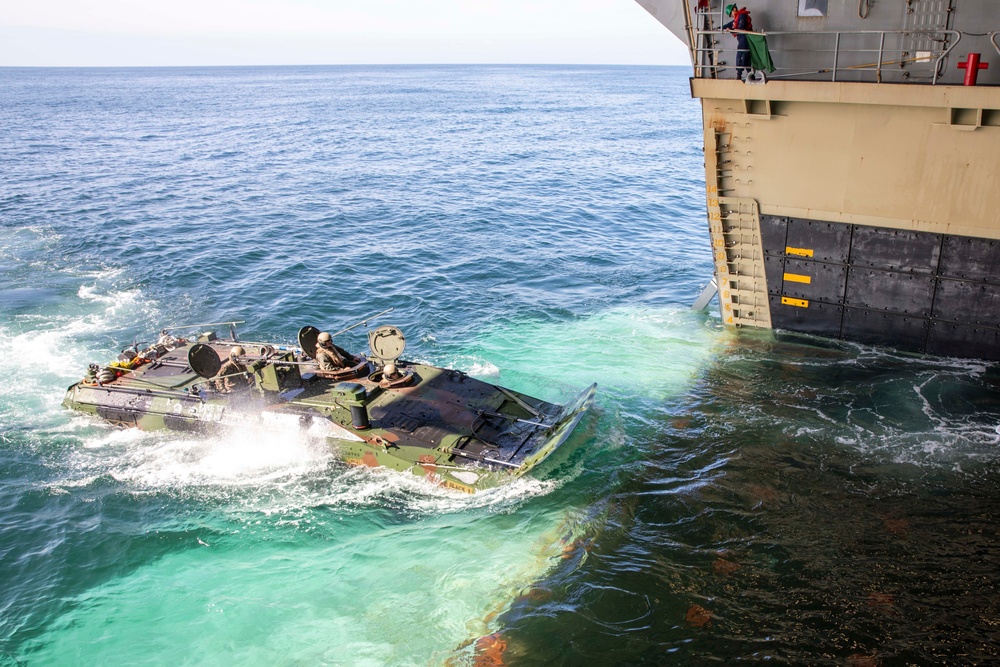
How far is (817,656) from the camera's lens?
1051 cm

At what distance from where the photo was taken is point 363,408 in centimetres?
1478

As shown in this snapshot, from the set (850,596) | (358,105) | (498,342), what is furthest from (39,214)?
(358,105)

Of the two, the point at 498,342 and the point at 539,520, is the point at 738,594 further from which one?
the point at 498,342

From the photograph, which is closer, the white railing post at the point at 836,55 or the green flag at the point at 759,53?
the white railing post at the point at 836,55

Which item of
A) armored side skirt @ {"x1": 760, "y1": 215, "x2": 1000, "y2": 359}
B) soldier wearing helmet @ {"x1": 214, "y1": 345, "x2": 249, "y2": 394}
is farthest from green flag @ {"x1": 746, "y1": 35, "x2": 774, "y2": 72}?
soldier wearing helmet @ {"x1": 214, "y1": 345, "x2": 249, "y2": 394}

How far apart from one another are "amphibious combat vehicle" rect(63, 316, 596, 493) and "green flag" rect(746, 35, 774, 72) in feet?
26.5

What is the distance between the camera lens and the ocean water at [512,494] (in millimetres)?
11375

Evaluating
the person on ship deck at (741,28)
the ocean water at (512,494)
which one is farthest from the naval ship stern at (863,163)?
the ocean water at (512,494)

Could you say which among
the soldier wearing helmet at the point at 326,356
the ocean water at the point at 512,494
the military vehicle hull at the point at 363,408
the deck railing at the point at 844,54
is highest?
the deck railing at the point at 844,54

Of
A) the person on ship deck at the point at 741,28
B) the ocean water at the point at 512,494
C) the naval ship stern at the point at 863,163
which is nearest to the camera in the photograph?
the ocean water at the point at 512,494

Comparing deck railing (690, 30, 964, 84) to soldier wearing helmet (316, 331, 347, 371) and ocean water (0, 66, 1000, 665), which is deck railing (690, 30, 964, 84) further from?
soldier wearing helmet (316, 331, 347, 371)

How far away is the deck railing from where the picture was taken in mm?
15812

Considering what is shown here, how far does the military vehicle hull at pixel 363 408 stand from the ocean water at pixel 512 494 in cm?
49

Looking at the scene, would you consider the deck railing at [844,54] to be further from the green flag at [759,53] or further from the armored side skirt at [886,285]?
the armored side skirt at [886,285]
